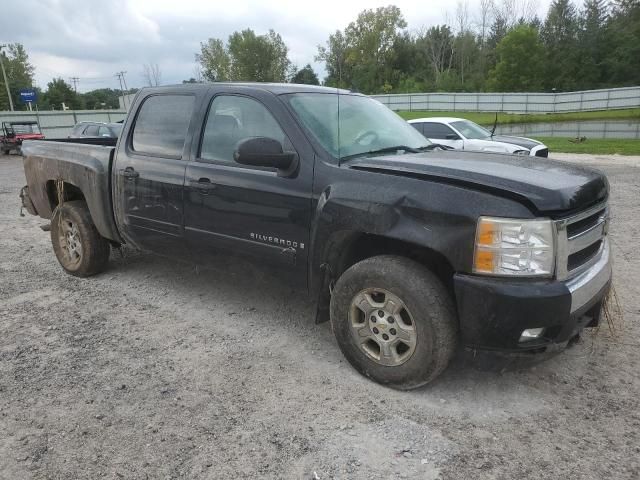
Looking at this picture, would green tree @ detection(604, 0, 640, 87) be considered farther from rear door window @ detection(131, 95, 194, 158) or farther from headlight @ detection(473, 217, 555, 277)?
headlight @ detection(473, 217, 555, 277)

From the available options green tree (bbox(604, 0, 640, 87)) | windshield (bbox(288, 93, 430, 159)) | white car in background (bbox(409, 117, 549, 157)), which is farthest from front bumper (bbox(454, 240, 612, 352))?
green tree (bbox(604, 0, 640, 87))

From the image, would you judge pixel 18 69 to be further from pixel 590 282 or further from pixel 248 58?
pixel 590 282

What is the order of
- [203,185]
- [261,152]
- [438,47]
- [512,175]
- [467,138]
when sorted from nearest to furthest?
[512,175]
[261,152]
[203,185]
[467,138]
[438,47]

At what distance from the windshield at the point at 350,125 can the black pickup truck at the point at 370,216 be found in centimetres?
2

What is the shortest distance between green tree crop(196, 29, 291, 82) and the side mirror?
240ft

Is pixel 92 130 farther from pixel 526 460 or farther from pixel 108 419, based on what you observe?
pixel 526 460

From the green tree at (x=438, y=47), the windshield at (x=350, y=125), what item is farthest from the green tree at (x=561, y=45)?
the windshield at (x=350, y=125)

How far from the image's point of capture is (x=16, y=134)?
83.1ft

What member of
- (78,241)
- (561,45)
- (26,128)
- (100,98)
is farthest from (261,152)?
(100,98)

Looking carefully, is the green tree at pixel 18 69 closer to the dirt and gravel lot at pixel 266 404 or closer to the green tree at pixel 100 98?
the green tree at pixel 100 98

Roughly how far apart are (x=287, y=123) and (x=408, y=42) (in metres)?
79.6

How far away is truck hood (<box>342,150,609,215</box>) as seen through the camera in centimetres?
263

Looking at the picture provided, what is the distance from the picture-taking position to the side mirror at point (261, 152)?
3217mm

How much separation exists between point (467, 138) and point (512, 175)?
35.1 feet
